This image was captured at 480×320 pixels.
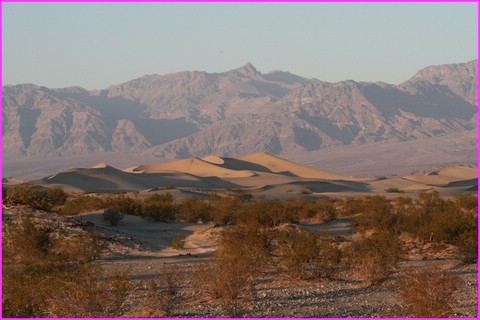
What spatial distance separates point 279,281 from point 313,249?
3.69 ft

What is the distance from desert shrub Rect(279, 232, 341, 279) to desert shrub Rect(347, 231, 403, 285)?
49 cm

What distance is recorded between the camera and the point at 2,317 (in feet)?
41.4

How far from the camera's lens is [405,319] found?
41.8 feet

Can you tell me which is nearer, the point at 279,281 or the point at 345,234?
the point at 279,281

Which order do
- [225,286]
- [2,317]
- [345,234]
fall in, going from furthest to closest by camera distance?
[345,234] < [225,286] < [2,317]

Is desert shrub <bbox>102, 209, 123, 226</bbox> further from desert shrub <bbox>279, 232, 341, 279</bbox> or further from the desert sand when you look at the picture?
the desert sand

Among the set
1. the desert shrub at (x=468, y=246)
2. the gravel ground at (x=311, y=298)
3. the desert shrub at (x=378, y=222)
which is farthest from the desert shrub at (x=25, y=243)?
the desert shrub at (x=378, y=222)

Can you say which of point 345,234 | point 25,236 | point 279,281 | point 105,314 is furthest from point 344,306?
point 345,234

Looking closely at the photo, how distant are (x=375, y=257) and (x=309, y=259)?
1.43 m

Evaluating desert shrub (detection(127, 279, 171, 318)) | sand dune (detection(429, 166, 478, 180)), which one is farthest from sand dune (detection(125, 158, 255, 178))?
desert shrub (detection(127, 279, 171, 318))

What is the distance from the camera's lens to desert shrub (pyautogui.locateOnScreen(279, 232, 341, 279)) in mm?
17391

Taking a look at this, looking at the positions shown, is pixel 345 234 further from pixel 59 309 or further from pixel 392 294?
pixel 59 309

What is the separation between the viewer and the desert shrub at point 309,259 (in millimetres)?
17391

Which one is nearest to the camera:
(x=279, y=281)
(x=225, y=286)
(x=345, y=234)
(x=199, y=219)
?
(x=225, y=286)
